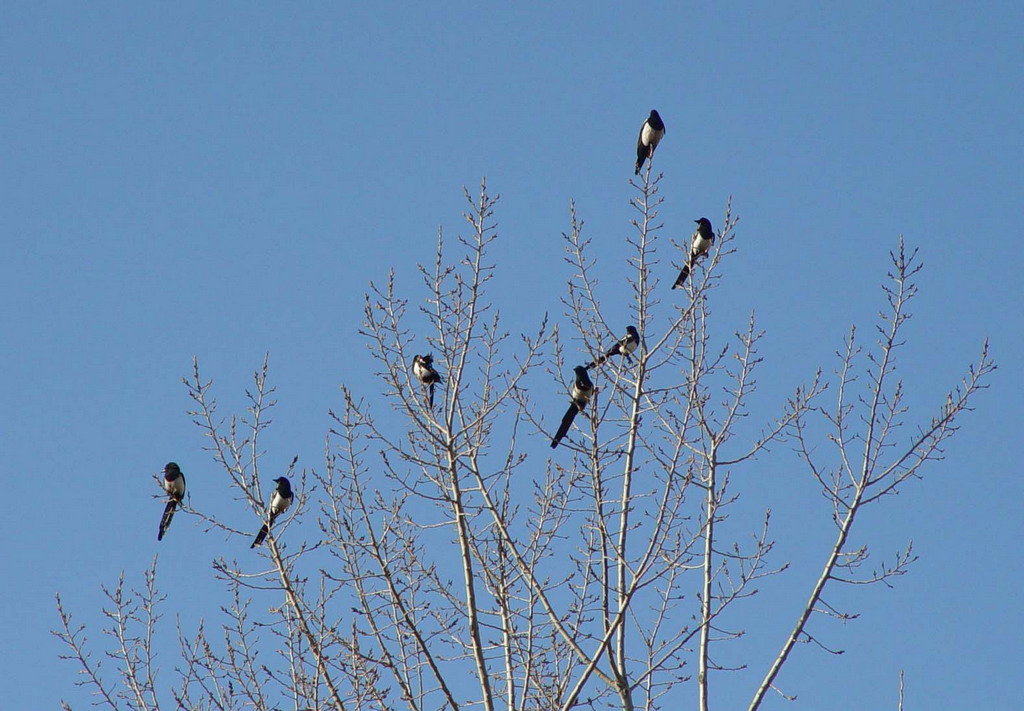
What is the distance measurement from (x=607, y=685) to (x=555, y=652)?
22 centimetres

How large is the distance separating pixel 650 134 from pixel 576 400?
204 inches

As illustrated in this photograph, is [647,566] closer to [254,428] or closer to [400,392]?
[400,392]

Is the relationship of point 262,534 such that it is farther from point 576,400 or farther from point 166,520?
point 166,520

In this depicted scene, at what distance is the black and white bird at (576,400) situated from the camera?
5.43m

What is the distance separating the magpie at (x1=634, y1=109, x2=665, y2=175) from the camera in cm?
1016

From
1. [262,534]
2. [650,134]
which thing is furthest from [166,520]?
[650,134]

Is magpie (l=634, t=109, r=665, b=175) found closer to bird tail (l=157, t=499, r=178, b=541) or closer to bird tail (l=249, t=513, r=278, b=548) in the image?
bird tail (l=157, t=499, r=178, b=541)

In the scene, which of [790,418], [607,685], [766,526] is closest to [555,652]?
[607,685]

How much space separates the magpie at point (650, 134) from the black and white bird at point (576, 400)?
2460 millimetres

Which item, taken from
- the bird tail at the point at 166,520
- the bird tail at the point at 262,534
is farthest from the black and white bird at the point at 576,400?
the bird tail at the point at 166,520

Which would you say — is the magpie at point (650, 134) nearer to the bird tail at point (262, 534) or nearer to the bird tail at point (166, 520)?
the bird tail at point (166, 520)

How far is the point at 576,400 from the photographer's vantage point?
5371mm

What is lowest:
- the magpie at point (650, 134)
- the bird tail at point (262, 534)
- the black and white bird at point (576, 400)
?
the bird tail at point (262, 534)

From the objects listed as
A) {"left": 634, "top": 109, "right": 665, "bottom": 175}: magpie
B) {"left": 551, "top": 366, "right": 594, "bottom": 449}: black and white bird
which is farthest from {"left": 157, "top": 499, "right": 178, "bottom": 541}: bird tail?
{"left": 634, "top": 109, "right": 665, "bottom": 175}: magpie
